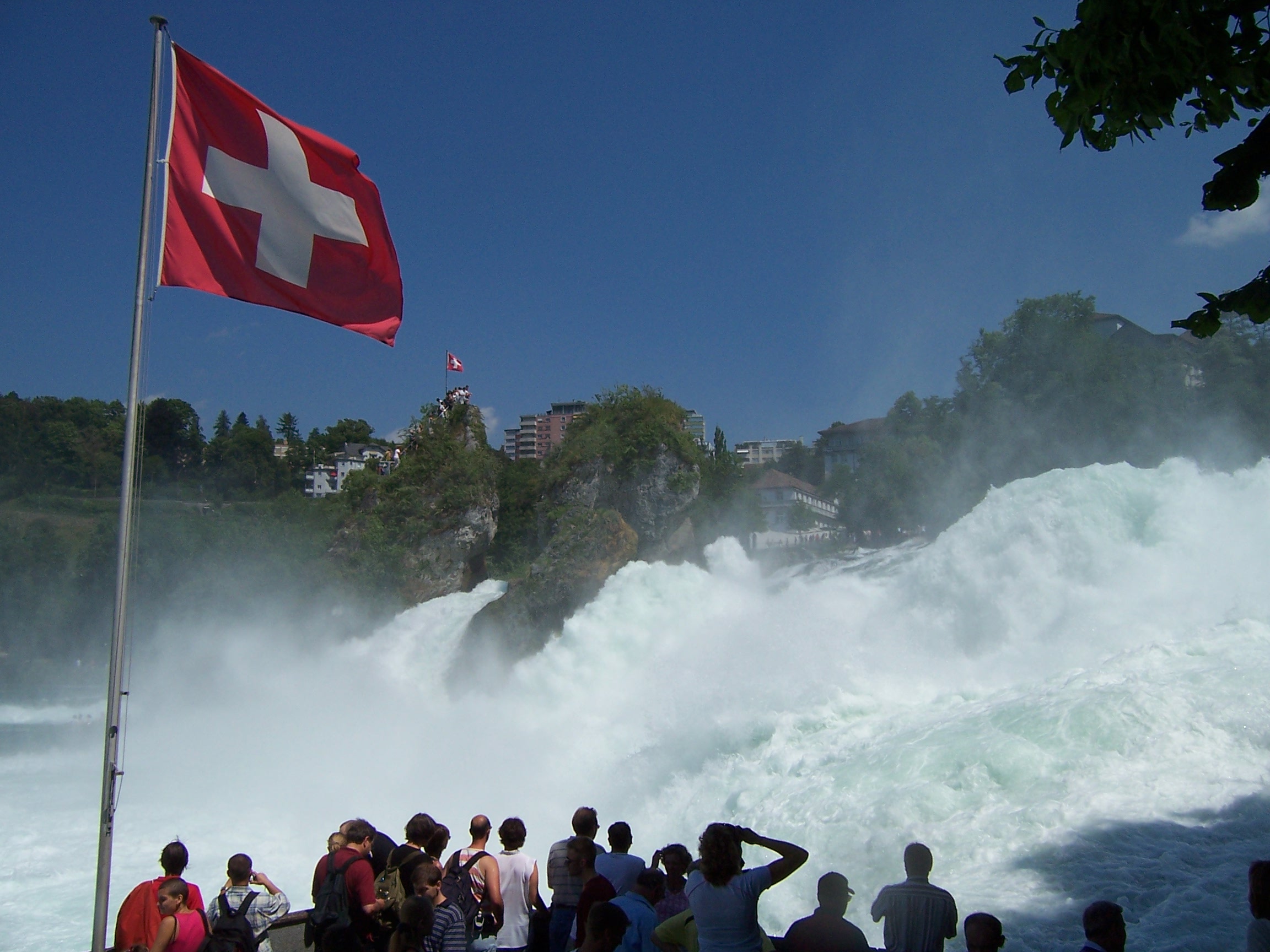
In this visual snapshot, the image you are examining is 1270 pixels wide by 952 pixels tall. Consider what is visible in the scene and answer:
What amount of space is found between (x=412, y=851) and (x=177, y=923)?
42.1 inches

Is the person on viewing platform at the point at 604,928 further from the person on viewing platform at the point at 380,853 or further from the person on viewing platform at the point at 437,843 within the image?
the person on viewing platform at the point at 380,853

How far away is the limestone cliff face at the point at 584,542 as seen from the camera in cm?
2102

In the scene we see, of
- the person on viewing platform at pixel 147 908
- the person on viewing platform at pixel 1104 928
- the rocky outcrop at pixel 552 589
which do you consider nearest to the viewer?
the person on viewing platform at pixel 1104 928

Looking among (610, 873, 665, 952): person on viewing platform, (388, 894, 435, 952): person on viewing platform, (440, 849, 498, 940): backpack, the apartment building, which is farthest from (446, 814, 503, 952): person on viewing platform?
the apartment building

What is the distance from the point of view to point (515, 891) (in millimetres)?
4766

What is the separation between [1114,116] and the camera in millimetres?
3814

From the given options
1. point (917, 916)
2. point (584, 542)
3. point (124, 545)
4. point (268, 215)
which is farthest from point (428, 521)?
point (917, 916)

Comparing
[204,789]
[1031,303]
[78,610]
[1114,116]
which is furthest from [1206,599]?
[78,610]

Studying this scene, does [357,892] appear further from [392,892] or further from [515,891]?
[515,891]

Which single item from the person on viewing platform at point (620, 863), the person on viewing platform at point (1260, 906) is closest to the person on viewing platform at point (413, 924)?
the person on viewing platform at point (620, 863)

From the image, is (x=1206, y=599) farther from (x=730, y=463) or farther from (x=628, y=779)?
(x=730, y=463)

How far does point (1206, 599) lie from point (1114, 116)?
33.9ft

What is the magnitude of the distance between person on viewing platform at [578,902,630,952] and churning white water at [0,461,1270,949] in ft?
13.8

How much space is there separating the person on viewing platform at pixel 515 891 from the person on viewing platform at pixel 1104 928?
2.71 meters
